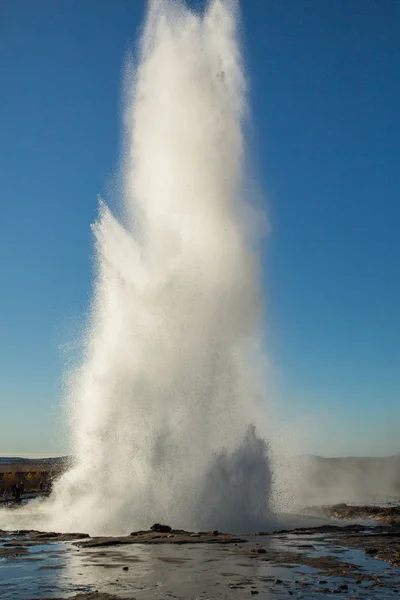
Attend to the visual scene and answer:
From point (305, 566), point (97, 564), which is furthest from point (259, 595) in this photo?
point (97, 564)

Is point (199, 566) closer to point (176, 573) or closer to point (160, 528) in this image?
point (176, 573)

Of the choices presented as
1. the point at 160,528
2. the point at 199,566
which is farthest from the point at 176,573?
the point at 160,528

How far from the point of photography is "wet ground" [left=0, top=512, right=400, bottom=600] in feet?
39.6

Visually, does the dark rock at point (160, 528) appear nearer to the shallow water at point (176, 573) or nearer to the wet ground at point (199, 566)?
the wet ground at point (199, 566)

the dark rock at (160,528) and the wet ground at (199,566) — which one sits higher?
the dark rock at (160,528)

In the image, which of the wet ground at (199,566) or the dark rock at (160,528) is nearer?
the wet ground at (199,566)

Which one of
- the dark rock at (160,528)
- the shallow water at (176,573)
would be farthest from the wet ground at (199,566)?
the dark rock at (160,528)

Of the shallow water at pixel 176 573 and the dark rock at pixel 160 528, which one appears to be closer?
the shallow water at pixel 176 573

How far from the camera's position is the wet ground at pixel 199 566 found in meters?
12.1

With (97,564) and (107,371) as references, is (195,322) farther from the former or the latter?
(97,564)

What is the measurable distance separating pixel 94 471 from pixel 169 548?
9924 mm

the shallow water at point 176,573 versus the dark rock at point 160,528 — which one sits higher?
the dark rock at point 160,528

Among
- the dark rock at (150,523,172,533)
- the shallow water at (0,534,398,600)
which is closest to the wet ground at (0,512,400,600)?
the shallow water at (0,534,398,600)

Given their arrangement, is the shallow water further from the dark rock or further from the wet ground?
the dark rock
